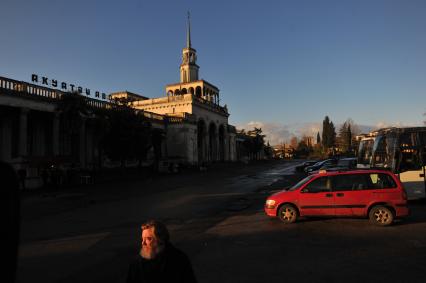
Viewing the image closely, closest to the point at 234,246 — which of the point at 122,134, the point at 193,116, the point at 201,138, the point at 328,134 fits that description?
the point at 122,134

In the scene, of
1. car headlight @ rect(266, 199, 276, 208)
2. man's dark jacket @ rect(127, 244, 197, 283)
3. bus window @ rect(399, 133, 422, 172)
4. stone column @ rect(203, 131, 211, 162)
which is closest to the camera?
man's dark jacket @ rect(127, 244, 197, 283)

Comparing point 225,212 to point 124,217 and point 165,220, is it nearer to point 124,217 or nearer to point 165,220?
point 165,220

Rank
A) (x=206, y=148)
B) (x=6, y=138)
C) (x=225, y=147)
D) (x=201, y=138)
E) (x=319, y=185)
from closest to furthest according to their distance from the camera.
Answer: (x=319, y=185) < (x=6, y=138) < (x=206, y=148) < (x=201, y=138) < (x=225, y=147)

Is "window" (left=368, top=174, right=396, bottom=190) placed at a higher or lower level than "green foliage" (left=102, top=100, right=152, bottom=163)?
lower

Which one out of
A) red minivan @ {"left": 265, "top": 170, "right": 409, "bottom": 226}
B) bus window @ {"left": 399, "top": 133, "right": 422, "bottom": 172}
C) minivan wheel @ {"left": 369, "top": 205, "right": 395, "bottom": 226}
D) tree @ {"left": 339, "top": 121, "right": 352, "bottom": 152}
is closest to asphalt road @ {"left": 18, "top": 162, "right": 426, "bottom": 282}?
minivan wheel @ {"left": 369, "top": 205, "right": 395, "bottom": 226}

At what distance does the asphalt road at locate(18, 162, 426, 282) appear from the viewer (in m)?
6.01

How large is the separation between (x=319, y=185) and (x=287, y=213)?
53.6 inches

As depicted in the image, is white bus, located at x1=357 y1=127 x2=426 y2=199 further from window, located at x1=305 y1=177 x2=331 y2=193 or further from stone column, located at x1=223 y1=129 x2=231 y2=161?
stone column, located at x1=223 y1=129 x2=231 y2=161

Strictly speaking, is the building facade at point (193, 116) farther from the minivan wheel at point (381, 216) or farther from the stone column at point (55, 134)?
the minivan wheel at point (381, 216)

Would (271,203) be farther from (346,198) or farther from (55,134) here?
(55,134)

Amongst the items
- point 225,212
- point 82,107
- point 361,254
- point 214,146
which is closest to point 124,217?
point 225,212

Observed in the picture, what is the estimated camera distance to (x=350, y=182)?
10312 mm

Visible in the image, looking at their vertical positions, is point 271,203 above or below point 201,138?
below

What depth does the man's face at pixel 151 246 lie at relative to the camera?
283cm
